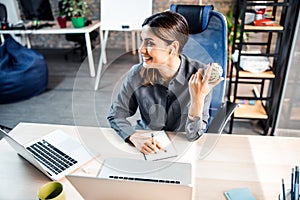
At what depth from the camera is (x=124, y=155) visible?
1.04 m

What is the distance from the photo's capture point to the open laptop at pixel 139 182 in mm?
686

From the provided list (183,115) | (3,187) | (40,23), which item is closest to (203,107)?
(183,115)

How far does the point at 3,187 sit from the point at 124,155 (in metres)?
0.43

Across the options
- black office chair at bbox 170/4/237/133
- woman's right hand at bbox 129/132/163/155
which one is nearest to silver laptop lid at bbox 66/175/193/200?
woman's right hand at bbox 129/132/163/155

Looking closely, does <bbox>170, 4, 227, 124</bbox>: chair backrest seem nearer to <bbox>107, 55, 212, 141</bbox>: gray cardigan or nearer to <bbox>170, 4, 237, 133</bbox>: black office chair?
<bbox>170, 4, 237, 133</bbox>: black office chair

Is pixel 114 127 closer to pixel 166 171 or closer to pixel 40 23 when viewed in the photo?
pixel 166 171

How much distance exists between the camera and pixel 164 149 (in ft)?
3.41

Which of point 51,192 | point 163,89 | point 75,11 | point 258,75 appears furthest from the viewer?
point 75,11

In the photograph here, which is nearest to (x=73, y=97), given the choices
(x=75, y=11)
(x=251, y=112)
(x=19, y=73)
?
(x=251, y=112)

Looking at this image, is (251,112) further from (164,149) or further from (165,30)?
(165,30)

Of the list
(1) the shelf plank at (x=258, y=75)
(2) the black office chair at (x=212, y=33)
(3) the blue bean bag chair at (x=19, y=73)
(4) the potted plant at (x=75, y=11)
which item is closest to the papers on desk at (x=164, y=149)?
(2) the black office chair at (x=212, y=33)

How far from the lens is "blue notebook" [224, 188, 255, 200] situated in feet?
2.89

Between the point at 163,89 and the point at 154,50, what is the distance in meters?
0.18

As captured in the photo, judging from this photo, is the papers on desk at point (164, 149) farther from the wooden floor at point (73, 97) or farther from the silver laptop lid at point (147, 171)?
the wooden floor at point (73, 97)
